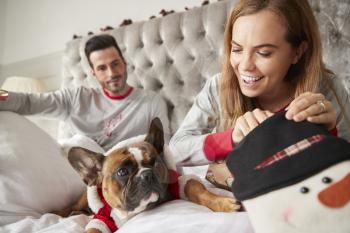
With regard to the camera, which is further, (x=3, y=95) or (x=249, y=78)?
(x=3, y=95)

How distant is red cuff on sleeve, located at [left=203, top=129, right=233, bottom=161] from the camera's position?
70cm

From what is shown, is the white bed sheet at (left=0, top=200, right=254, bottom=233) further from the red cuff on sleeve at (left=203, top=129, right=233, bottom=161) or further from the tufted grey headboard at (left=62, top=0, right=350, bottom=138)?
the tufted grey headboard at (left=62, top=0, right=350, bottom=138)

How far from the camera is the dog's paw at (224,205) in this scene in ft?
2.08

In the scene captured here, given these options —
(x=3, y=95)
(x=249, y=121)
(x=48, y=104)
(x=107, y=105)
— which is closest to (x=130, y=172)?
(x=249, y=121)

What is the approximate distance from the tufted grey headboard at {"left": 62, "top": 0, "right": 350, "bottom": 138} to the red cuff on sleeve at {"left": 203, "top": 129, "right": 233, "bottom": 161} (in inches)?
28.0

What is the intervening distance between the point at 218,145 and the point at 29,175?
24.0 inches

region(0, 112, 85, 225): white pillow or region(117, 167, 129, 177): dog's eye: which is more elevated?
region(117, 167, 129, 177): dog's eye

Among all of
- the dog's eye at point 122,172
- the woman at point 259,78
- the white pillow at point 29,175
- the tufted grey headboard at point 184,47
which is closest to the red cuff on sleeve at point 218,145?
the woman at point 259,78

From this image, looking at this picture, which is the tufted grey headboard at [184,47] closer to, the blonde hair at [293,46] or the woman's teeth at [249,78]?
the blonde hair at [293,46]

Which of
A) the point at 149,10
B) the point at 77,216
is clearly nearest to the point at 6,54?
the point at 149,10

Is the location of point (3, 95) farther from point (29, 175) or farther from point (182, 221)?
point (182, 221)

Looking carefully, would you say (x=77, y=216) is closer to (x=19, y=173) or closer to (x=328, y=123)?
(x=19, y=173)

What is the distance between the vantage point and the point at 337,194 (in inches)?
16.3

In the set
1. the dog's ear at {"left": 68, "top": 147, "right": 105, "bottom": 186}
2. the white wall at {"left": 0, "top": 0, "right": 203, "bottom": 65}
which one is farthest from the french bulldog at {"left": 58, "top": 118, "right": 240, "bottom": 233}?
the white wall at {"left": 0, "top": 0, "right": 203, "bottom": 65}
